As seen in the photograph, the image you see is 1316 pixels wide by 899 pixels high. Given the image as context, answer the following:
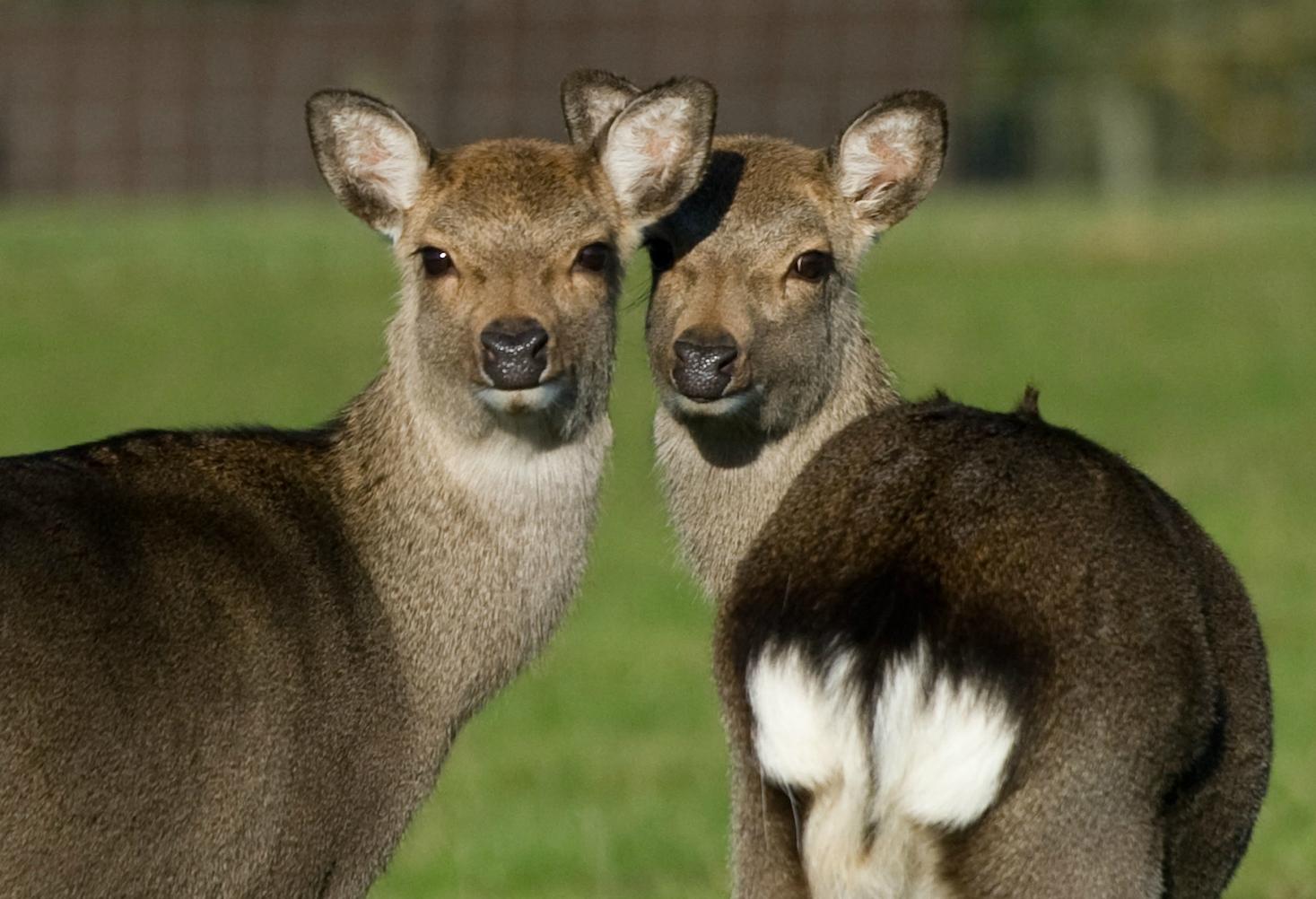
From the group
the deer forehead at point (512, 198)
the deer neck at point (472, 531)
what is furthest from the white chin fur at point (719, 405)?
the deer forehead at point (512, 198)

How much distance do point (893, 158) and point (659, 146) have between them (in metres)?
0.81

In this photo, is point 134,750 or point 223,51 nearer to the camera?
point 134,750

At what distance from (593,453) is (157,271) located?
91.1 ft

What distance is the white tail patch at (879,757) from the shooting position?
5.30 metres

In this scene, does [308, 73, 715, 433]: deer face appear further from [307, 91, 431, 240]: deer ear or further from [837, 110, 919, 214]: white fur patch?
[837, 110, 919, 214]: white fur patch

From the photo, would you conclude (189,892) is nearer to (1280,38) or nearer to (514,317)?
(514,317)

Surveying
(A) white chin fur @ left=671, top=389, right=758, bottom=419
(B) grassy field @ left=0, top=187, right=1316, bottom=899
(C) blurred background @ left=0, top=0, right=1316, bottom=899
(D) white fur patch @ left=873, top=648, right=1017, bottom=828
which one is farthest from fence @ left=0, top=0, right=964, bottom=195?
(D) white fur patch @ left=873, top=648, right=1017, bottom=828

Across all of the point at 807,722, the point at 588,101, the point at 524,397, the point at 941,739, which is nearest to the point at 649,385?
the point at 588,101

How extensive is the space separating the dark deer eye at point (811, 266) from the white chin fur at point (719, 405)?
1.48 feet

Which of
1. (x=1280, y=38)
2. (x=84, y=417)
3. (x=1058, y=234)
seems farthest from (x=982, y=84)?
(x=84, y=417)

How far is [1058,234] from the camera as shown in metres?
37.4

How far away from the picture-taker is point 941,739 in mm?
5293

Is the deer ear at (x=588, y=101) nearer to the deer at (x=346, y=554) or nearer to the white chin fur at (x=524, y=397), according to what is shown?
the deer at (x=346, y=554)

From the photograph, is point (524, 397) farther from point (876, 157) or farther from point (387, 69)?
point (387, 69)
